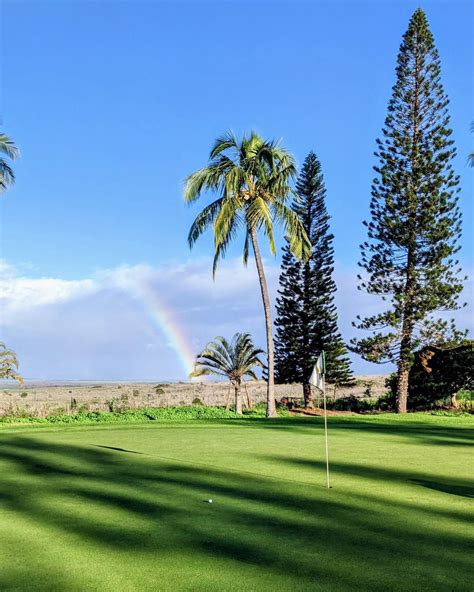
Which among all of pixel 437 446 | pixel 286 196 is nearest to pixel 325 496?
pixel 437 446

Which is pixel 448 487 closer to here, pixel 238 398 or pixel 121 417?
pixel 121 417

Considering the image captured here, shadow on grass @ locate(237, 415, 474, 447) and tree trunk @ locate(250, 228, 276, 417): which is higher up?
tree trunk @ locate(250, 228, 276, 417)

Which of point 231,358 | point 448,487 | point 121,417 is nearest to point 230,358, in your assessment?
point 231,358

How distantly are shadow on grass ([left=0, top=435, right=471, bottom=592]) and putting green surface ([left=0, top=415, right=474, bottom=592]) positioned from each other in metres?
0.02

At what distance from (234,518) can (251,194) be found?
2208cm

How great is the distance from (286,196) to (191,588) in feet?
78.1

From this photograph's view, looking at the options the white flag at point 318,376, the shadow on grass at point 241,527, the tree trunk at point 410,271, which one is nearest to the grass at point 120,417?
the shadow on grass at point 241,527

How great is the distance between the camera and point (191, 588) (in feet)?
14.9

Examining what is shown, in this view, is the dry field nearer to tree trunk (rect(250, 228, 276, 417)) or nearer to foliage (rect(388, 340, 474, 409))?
foliage (rect(388, 340, 474, 409))

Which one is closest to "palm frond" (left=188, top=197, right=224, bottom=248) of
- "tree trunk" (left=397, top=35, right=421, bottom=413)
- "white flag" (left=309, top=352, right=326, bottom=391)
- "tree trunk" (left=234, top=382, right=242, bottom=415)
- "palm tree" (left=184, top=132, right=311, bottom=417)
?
"palm tree" (left=184, top=132, right=311, bottom=417)

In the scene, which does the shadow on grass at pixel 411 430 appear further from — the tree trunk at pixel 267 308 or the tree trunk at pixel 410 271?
the tree trunk at pixel 410 271

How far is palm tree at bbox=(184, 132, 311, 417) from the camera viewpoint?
27031mm

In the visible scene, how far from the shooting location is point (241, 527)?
613 cm

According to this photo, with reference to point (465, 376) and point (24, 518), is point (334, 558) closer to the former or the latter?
point (24, 518)
